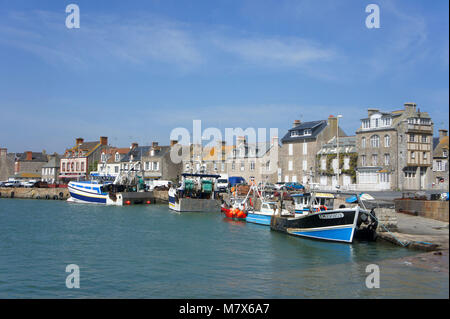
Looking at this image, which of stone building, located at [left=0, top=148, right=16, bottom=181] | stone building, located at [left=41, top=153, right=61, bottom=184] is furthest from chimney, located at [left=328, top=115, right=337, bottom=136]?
stone building, located at [left=0, top=148, right=16, bottom=181]

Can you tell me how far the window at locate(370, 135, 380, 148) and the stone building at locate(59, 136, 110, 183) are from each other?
193 feet

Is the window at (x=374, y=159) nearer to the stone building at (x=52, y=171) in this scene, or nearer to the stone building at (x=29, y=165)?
the stone building at (x=52, y=171)

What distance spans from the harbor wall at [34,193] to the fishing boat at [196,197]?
31.9m

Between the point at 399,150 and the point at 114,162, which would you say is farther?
the point at 114,162

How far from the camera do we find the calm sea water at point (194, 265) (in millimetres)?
15609

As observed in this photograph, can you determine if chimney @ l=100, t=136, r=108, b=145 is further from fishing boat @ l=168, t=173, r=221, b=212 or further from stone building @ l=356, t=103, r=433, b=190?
stone building @ l=356, t=103, r=433, b=190

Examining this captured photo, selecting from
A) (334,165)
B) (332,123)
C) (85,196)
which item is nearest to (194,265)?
(334,165)

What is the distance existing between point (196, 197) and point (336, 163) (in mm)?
18757

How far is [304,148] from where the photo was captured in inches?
2496

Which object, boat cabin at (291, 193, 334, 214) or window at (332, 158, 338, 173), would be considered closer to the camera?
boat cabin at (291, 193, 334, 214)

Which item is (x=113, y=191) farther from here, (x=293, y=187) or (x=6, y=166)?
(x=6, y=166)

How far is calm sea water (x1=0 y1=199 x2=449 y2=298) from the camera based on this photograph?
51.2 ft

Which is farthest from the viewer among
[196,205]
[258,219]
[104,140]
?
[104,140]

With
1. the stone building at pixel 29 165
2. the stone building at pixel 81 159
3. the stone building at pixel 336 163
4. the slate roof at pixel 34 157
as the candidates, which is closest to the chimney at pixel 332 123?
the stone building at pixel 336 163
